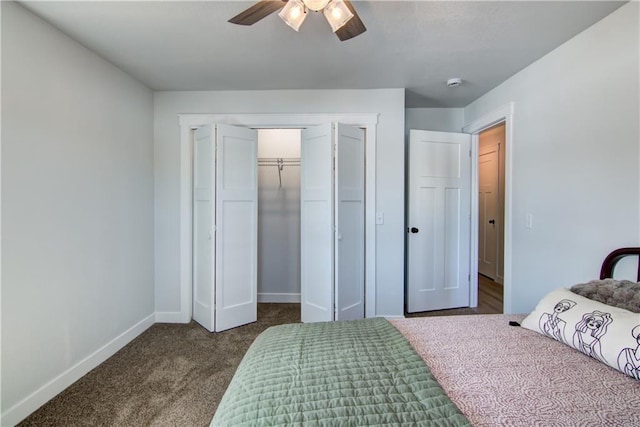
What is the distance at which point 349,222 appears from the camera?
274 cm

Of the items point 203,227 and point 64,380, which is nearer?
point 64,380

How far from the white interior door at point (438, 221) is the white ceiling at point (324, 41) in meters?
0.68

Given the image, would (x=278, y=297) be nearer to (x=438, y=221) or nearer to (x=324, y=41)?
(x=438, y=221)

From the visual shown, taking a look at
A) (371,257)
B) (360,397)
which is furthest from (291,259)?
(360,397)

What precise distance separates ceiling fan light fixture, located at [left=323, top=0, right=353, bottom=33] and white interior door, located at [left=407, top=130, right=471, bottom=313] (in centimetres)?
193

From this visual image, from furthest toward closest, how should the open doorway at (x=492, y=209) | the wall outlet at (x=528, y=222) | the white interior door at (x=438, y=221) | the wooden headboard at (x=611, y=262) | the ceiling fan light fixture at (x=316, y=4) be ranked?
the open doorway at (x=492, y=209)
the white interior door at (x=438, y=221)
the wall outlet at (x=528, y=222)
the wooden headboard at (x=611, y=262)
the ceiling fan light fixture at (x=316, y=4)

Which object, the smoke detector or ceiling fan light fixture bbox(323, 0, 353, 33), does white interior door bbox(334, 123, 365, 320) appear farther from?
ceiling fan light fixture bbox(323, 0, 353, 33)

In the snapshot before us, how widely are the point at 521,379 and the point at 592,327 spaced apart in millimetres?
447

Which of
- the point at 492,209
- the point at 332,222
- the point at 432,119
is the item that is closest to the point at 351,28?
the point at 332,222

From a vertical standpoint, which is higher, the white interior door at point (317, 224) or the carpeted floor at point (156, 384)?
the white interior door at point (317, 224)

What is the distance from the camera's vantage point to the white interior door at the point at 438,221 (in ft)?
10.2

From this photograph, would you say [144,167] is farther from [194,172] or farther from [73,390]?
[73,390]

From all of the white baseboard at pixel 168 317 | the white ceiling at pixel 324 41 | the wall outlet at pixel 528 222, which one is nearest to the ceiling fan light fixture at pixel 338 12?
the white ceiling at pixel 324 41

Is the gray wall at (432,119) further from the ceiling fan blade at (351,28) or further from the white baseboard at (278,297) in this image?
the white baseboard at (278,297)
